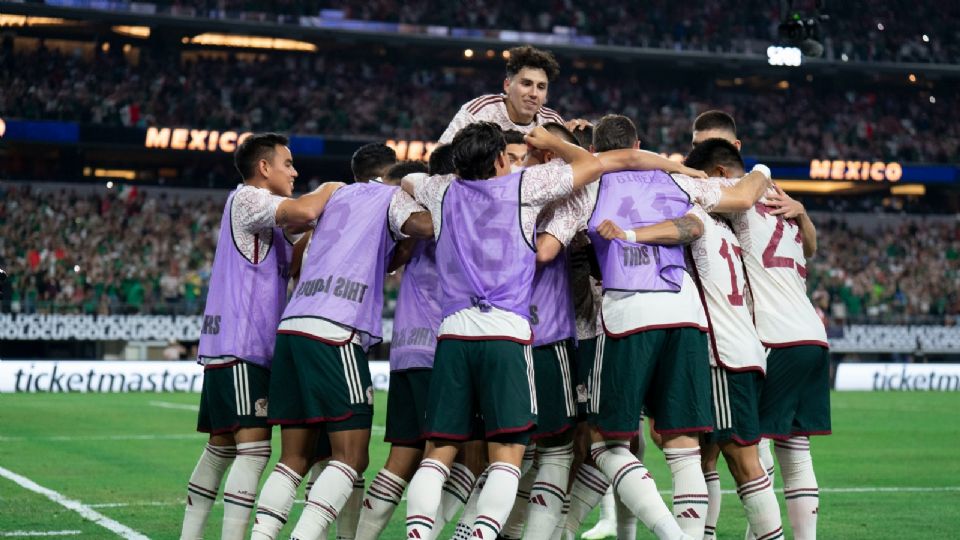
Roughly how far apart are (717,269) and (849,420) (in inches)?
598

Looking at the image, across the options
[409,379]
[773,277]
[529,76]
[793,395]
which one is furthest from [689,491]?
[529,76]

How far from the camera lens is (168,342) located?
1227 inches

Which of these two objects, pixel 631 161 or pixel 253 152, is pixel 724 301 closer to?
pixel 631 161

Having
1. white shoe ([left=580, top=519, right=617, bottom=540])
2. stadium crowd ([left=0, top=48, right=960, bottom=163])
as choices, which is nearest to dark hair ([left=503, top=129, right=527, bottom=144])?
white shoe ([left=580, top=519, right=617, bottom=540])

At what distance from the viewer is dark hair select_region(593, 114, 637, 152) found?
7.16 meters

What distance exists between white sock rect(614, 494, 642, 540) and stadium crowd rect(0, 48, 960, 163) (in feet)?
120

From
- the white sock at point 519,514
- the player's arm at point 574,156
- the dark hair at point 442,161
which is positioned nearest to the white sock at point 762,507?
the white sock at point 519,514

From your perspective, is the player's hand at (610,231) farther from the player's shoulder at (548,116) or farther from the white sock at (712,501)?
the white sock at (712,501)

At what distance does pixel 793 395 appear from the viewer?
7.43 metres

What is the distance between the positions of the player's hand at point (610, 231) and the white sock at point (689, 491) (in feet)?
4.10

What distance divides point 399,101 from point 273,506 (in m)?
41.6

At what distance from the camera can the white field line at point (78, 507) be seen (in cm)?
892

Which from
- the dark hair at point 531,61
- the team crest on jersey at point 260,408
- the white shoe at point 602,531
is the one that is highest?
the dark hair at point 531,61

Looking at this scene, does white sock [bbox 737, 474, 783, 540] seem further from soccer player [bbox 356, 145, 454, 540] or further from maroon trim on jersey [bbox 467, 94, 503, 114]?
maroon trim on jersey [bbox 467, 94, 503, 114]
